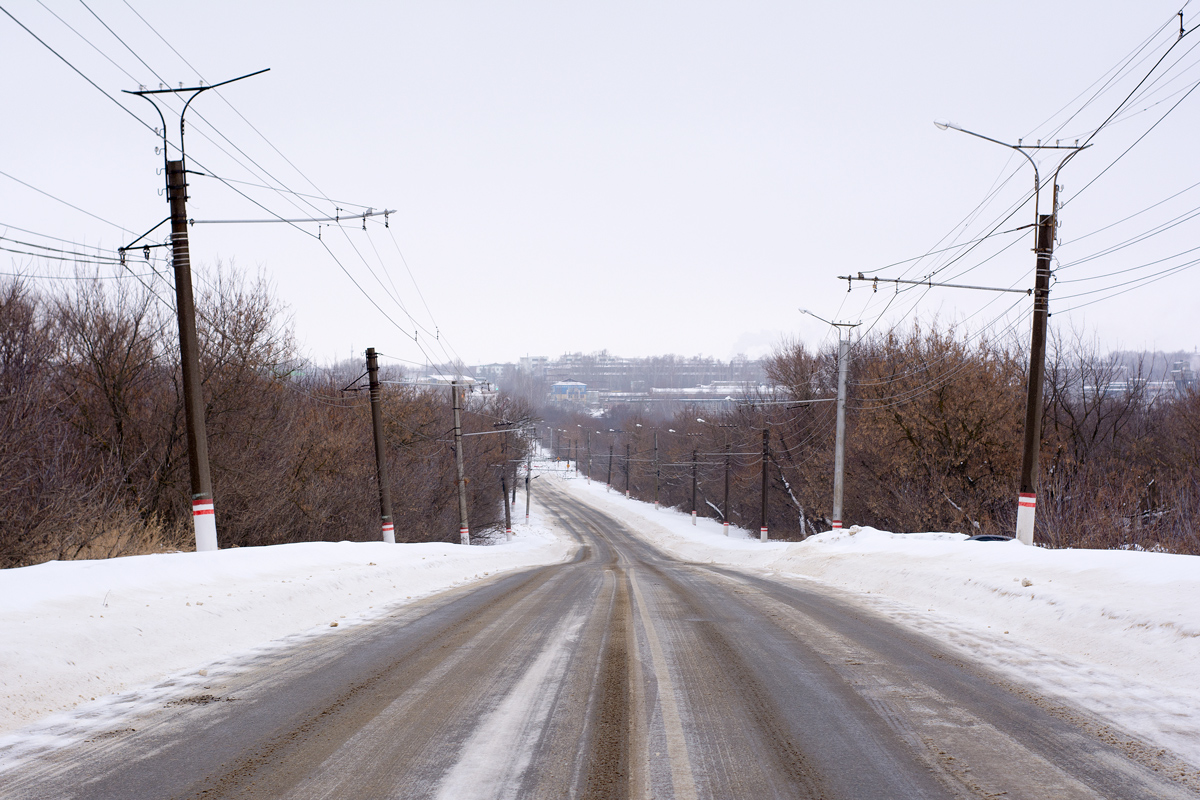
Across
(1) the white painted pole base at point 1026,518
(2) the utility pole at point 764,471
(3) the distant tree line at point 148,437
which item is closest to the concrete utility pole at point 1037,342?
(1) the white painted pole base at point 1026,518

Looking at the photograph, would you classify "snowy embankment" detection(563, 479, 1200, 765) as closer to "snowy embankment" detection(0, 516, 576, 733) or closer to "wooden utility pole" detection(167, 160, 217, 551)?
"snowy embankment" detection(0, 516, 576, 733)

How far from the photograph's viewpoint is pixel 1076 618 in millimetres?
8109

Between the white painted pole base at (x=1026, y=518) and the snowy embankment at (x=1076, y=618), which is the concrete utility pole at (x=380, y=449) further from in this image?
the white painted pole base at (x=1026, y=518)

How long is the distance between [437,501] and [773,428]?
26890mm

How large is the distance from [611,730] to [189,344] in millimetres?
12191

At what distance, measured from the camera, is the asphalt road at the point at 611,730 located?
13.3 ft

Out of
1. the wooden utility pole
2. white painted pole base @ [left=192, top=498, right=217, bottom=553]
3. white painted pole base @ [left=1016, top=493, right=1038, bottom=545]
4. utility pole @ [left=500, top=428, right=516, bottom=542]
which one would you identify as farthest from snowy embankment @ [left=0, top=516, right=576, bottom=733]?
utility pole @ [left=500, top=428, right=516, bottom=542]

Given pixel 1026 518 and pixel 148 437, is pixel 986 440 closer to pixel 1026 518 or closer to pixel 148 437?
pixel 1026 518

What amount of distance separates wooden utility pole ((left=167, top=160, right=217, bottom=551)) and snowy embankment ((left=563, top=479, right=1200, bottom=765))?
38.4 feet

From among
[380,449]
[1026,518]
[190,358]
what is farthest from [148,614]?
[380,449]

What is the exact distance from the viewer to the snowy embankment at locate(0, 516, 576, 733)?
18.9 feet

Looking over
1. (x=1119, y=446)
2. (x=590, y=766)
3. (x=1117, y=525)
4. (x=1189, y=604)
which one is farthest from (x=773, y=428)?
(x=590, y=766)

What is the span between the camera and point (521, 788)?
3.98 m

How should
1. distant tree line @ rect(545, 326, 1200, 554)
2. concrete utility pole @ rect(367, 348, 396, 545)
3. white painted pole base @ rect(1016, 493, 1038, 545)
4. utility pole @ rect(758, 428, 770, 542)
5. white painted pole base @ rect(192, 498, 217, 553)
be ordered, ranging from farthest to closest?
utility pole @ rect(758, 428, 770, 542), distant tree line @ rect(545, 326, 1200, 554), concrete utility pole @ rect(367, 348, 396, 545), white painted pole base @ rect(1016, 493, 1038, 545), white painted pole base @ rect(192, 498, 217, 553)
